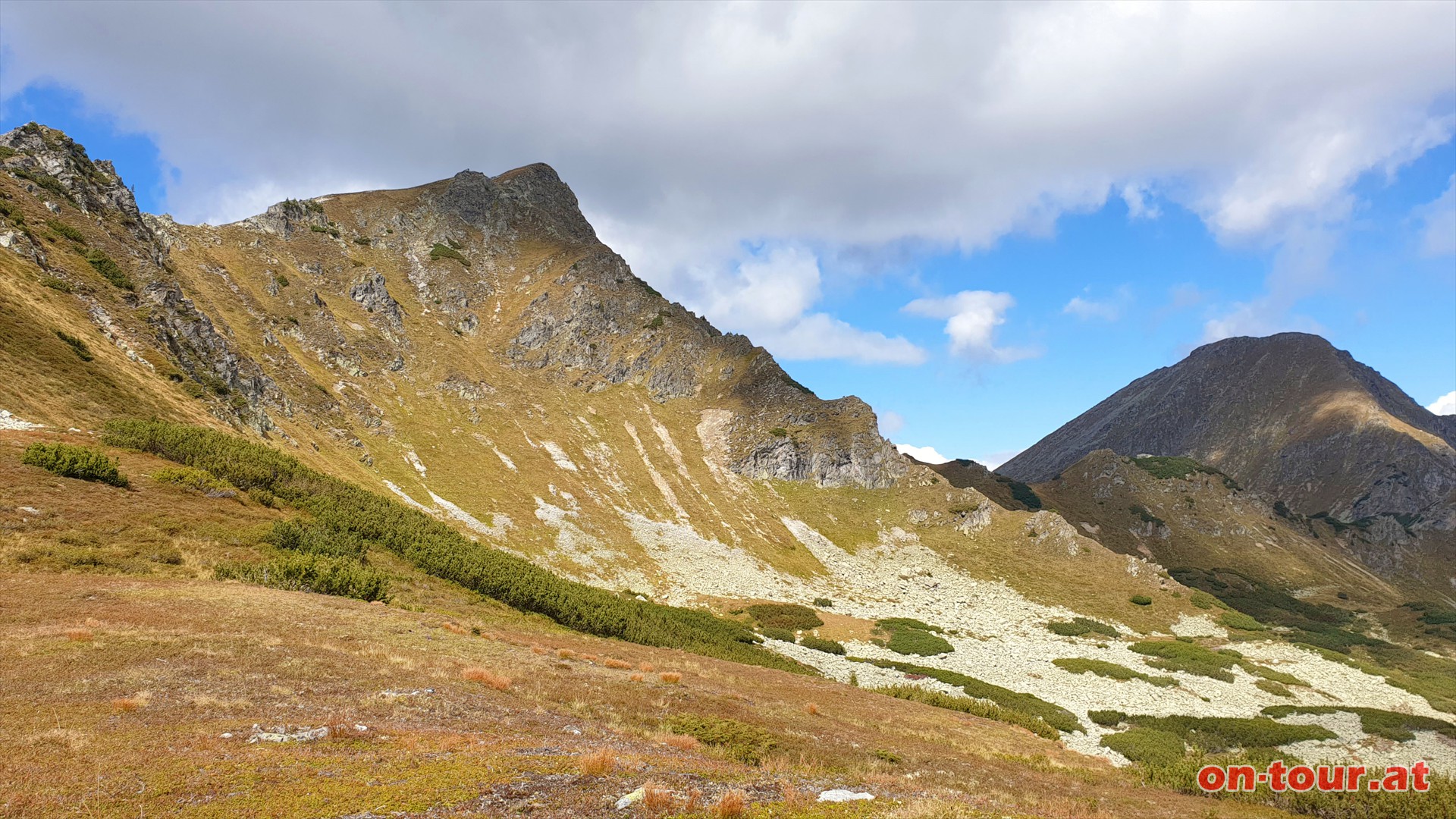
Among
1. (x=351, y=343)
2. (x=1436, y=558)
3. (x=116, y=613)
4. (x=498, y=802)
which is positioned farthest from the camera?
(x=1436, y=558)

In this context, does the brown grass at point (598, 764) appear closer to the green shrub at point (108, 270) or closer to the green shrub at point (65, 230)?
the green shrub at point (108, 270)

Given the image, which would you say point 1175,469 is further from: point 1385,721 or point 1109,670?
point 1385,721

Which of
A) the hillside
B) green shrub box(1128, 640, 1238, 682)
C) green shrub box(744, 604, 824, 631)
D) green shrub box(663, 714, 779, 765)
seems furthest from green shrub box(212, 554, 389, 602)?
green shrub box(1128, 640, 1238, 682)

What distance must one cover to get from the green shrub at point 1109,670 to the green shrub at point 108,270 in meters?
90.7

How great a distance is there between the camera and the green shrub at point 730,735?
1581cm

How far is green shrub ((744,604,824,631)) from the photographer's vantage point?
60.1m

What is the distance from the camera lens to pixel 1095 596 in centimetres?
8650

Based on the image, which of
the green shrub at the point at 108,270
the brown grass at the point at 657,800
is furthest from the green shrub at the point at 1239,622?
the green shrub at the point at 108,270

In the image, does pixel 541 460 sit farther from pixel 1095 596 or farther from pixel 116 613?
pixel 1095 596

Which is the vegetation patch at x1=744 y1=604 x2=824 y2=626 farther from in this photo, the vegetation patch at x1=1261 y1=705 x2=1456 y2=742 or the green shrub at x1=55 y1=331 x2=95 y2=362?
the green shrub at x1=55 y1=331 x2=95 y2=362

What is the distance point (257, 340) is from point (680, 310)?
8506cm

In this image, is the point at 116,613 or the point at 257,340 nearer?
the point at 116,613

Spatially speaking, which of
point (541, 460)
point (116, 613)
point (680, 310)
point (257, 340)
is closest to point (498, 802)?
point (116, 613)

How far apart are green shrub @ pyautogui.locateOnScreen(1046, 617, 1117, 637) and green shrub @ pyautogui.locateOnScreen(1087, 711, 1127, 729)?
33086 mm
